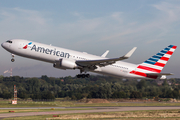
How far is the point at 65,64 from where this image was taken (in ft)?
146

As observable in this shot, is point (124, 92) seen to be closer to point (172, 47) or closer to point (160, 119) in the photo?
point (172, 47)

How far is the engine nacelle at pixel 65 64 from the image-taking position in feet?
146

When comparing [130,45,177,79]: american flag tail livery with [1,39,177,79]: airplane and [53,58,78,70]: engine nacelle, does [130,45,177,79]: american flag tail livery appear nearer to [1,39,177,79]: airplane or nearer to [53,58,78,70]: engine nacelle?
[1,39,177,79]: airplane

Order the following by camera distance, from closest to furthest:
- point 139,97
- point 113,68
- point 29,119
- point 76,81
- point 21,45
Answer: point 29,119 < point 21,45 < point 113,68 < point 139,97 < point 76,81

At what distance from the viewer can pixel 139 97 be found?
310ft

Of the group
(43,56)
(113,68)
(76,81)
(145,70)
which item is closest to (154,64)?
(145,70)

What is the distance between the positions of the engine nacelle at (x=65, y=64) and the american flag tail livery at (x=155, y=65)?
44.0 feet

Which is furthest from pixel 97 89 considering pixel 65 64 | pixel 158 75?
pixel 65 64

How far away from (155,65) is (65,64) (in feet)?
68.9

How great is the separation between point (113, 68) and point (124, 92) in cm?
5193

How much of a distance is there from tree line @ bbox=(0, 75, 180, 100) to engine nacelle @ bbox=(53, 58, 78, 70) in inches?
545

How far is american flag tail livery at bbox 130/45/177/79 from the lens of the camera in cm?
5199

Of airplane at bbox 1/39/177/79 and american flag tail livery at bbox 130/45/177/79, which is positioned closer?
airplane at bbox 1/39/177/79

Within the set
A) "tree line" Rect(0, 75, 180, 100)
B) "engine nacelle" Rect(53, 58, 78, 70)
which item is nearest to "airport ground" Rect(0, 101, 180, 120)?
"tree line" Rect(0, 75, 180, 100)
